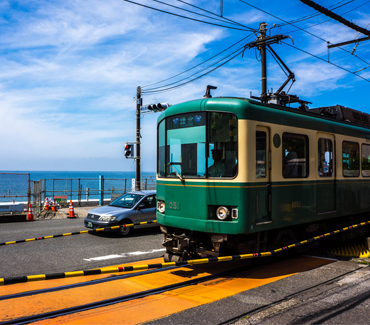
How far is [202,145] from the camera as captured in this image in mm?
6723

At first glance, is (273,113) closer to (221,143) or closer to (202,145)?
(221,143)

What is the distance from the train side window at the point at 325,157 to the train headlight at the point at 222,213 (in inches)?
118

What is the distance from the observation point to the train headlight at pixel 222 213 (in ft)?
21.2

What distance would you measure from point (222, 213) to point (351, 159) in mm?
4864

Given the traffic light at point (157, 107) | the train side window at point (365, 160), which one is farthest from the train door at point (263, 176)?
the traffic light at point (157, 107)

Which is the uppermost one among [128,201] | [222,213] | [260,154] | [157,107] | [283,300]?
[157,107]

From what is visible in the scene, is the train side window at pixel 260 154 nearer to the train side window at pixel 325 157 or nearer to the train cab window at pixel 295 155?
the train cab window at pixel 295 155

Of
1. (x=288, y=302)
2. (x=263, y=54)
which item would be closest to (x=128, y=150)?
(x=263, y=54)

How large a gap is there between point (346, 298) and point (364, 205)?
531cm

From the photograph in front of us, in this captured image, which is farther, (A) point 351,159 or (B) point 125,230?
(B) point 125,230

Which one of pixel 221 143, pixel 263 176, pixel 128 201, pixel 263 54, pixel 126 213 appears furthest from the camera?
pixel 263 54

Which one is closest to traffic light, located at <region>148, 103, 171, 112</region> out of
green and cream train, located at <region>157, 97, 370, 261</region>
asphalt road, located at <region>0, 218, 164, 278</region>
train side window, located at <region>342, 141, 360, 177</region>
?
asphalt road, located at <region>0, 218, 164, 278</region>

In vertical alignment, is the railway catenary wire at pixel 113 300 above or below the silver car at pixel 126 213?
below

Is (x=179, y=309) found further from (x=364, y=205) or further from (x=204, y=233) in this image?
(x=364, y=205)
